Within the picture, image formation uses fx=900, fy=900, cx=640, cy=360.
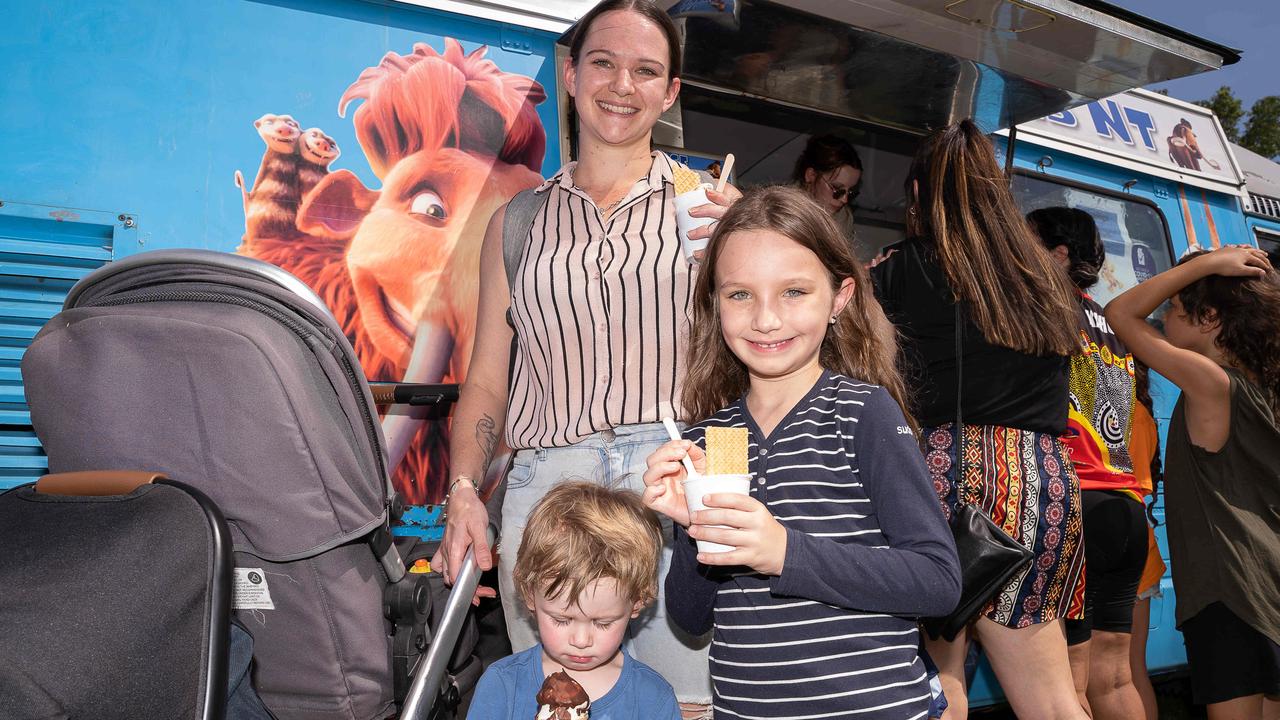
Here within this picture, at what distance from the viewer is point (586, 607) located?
1.95 metres

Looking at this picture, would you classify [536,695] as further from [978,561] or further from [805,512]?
[978,561]

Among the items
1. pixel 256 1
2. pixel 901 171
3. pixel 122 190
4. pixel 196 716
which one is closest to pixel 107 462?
pixel 196 716

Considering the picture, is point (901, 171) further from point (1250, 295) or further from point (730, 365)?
point (730, 365)

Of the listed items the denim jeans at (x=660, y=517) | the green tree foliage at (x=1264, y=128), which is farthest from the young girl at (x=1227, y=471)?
the green tree foliage at (x=1264, y=128)

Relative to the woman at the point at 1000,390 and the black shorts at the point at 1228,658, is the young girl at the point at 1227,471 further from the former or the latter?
the woman at the point at 1000,390

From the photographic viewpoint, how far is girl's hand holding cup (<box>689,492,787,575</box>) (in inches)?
→ 58.4

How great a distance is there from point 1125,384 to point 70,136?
4.12m

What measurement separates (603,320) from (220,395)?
892 millimetres

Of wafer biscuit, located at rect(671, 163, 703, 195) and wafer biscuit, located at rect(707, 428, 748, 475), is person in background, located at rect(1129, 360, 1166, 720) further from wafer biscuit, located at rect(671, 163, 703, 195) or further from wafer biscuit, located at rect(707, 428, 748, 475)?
wafer biscuit, located at rect(707, 428, 748, 475)

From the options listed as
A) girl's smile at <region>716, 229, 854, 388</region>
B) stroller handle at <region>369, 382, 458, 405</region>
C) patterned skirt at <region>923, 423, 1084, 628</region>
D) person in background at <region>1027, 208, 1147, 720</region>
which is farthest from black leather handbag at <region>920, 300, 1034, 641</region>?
stroller handle at <region>369, 382, 458, 405</region>

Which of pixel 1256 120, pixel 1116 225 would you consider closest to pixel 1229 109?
pixel 1256 120

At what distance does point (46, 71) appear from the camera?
247cm

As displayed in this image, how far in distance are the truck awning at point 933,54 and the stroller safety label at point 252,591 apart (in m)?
2.35

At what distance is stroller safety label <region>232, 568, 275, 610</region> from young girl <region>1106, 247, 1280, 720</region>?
317cm
